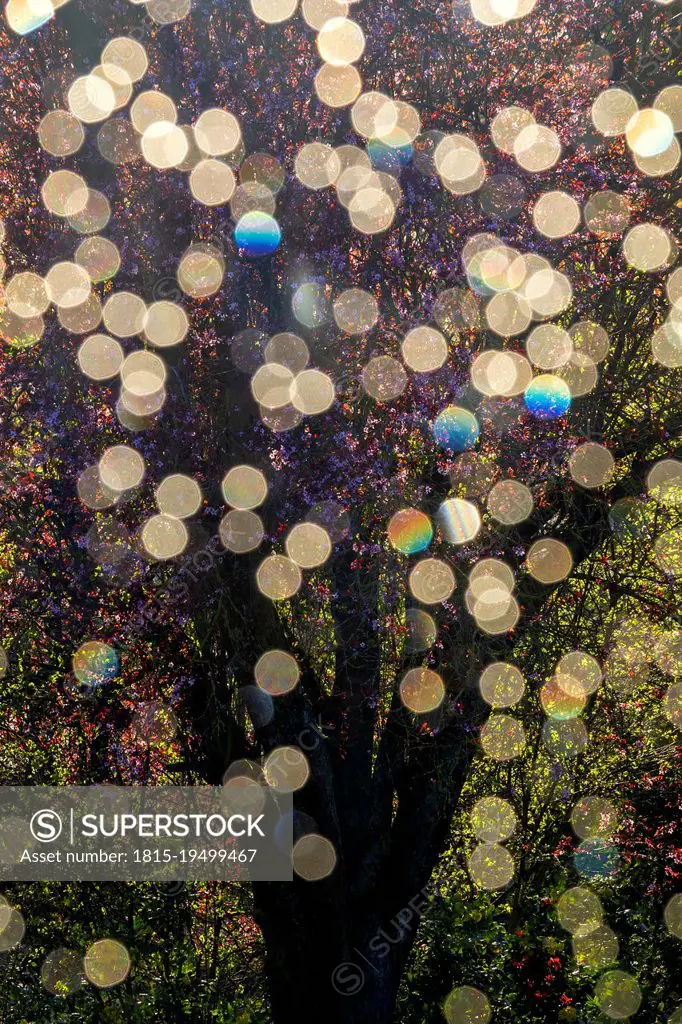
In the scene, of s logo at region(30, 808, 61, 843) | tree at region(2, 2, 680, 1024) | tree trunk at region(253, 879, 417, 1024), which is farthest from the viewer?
s logo at region(30, 808, 61, 843)

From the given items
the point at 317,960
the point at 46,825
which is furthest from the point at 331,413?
the point at 46,825

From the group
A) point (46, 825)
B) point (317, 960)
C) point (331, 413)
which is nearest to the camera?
point (331, 413)

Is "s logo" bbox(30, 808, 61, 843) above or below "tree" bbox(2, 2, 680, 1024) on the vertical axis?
below

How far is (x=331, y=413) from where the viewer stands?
244 inches

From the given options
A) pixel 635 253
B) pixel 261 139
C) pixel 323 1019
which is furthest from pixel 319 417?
pixel 323 1019

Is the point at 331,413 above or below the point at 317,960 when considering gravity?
above

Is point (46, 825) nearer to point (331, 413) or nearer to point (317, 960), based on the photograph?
point (317, 960)

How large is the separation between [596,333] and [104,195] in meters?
3.65

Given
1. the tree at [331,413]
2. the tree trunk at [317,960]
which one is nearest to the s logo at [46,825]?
the tree at [331,413]

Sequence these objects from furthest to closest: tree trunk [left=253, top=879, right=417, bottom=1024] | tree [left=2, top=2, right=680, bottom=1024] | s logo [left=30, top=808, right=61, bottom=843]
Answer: s logo [left=30, top=808, right=61, bottom=843]
tree trunk [left=253, top=879, right=417, bottom=1024]
tree [left=2, top=2, right=680, bottom=1024]

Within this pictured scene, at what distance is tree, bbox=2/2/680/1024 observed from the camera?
6336mm

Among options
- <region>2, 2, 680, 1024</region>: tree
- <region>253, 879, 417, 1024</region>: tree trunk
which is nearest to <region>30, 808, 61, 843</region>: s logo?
<region>2, 2, 680, 1024</region>: tree

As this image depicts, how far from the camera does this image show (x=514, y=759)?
31.6 feet

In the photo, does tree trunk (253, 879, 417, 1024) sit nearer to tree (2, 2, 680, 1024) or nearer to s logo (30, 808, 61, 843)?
tree (2, 2, 680, 1024)
